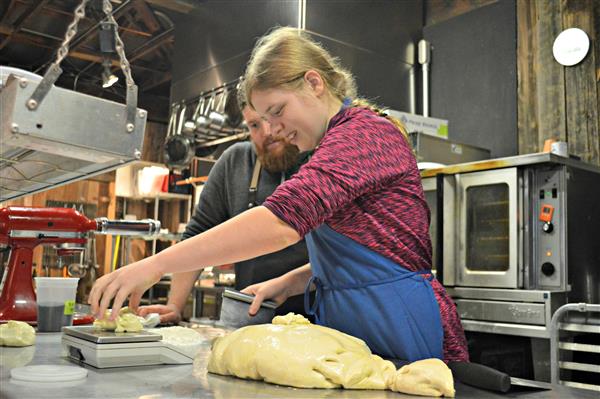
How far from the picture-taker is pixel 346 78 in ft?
5.01

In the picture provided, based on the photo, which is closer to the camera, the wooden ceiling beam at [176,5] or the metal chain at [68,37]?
the metal chain at [68,37]

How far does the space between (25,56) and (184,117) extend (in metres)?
2.91

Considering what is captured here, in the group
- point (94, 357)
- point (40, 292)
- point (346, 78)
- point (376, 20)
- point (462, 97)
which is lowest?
point (94, 357)

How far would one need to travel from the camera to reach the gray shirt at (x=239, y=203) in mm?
2088

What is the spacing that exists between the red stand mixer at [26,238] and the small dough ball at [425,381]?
108cm

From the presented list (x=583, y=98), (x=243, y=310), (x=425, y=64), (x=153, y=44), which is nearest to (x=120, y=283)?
(x=243, y=310)

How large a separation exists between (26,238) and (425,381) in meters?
1.41

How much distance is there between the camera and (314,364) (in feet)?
3.35

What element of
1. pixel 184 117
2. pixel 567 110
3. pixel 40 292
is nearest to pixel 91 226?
pixel 40 292

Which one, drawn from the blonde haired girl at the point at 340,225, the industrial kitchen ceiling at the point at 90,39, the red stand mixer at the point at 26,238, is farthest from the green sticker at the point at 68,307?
the industrial kitchen ceiling at the point at 90,39

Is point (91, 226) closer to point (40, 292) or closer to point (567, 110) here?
point (40, 292)

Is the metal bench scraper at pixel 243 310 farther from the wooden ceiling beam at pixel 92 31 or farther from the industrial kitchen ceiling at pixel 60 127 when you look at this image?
the wooden ceiling beam at pixel 92 31

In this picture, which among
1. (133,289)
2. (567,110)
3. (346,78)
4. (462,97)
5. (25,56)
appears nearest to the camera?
(133,289)

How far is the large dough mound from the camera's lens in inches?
38.6
